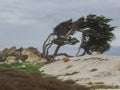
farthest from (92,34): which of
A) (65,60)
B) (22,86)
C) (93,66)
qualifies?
(22,86)

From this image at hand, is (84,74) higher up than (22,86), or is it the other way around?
(22,86)

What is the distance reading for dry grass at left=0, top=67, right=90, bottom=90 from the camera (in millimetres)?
8289

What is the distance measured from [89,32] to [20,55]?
9.27 meters

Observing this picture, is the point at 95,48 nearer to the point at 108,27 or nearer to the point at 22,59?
the point at 108,27

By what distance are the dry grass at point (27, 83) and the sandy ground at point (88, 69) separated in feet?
72.0

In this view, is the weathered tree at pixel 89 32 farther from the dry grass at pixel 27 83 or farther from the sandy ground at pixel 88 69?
the dry grass at pixel 27 83

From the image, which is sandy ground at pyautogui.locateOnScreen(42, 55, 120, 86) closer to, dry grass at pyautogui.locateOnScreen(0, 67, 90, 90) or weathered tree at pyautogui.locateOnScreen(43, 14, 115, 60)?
weathered tree at pyautogui.locateOnScreen(43, 14, 115, 60)

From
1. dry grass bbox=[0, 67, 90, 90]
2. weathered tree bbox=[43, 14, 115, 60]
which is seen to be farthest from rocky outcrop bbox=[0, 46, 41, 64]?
dry grass bbox=[0, 67, 90, 90]

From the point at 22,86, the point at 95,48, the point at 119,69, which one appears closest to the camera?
the point at 22,86

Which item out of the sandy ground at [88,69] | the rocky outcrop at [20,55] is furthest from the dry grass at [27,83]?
the rocky outcrop at [20,55]

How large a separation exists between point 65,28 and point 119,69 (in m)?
25.4

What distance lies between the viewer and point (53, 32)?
205 ft

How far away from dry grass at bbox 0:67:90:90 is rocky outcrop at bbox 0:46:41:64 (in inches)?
1981

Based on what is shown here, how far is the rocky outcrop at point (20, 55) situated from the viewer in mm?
60375
